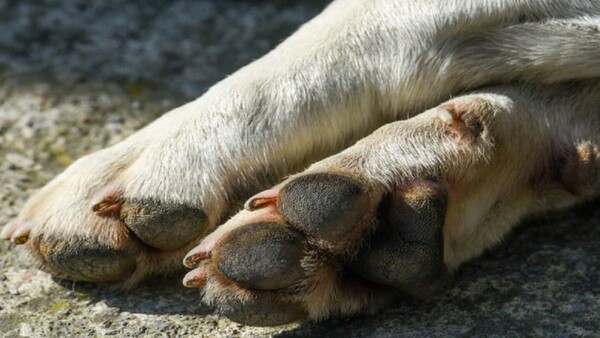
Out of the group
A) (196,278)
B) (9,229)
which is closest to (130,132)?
(9,229)

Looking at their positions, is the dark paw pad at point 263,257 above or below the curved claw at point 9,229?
below

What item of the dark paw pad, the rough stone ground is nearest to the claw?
the dark paw pad

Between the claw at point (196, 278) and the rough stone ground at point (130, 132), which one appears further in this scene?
the rough stone ground at point (130, 132)

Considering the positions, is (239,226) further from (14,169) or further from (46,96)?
(46,96)

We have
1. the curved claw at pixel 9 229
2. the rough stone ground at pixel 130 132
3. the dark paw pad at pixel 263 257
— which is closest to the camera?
the dark paw pad at pixel 263 257

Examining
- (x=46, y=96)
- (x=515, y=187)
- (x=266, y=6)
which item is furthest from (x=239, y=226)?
(x=266, y=6)

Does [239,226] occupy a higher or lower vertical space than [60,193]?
lower

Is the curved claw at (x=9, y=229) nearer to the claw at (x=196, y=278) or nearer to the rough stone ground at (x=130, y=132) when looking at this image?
the rough stone ground at (x=130, y=132)

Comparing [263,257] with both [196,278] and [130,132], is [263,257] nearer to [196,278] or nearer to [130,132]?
[196,278]

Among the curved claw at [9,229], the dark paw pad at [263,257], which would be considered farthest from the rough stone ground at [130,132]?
the dark paw pad at [263,257]
